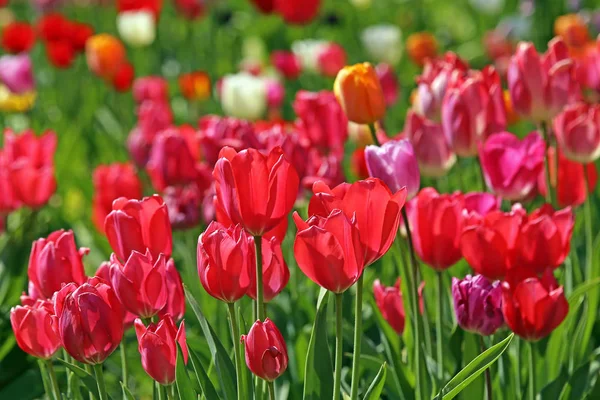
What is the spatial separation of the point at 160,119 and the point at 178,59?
2555 mm

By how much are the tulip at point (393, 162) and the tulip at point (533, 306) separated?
9.0 inches

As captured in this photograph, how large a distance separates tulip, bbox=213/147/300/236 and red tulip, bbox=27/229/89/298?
309 millimetres

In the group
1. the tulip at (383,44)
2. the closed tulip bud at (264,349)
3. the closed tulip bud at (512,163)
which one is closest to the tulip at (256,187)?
the closed tulip bud at (264,349)

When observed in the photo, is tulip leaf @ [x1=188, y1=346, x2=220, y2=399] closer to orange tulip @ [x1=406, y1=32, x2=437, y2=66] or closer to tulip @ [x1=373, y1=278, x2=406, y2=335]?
tulip @ [x1=373, y1=278, x2=406, y2=335]

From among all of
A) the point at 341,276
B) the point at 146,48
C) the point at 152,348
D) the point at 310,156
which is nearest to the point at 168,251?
the point at 152,348

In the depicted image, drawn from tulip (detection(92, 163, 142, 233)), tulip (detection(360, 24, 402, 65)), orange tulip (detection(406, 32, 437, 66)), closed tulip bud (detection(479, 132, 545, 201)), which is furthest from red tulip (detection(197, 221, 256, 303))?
tulip (detection(360, 24, 402, 65))

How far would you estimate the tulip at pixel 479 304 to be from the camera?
141cm

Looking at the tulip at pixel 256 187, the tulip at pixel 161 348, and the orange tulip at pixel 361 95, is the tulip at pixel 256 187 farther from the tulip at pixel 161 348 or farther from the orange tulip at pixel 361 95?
the orange tulip at pixel 361 95

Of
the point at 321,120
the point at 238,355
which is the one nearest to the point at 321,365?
the point at 238,355

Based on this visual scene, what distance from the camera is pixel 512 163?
1721 mm

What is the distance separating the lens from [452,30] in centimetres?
602

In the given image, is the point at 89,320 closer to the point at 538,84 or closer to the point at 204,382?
the point at 204,382

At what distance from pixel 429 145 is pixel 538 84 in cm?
25

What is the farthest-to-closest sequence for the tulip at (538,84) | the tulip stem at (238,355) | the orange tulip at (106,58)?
the orange tulip at (106,58) → the tulip at (538,84) → the tulip stem at (238,355)
